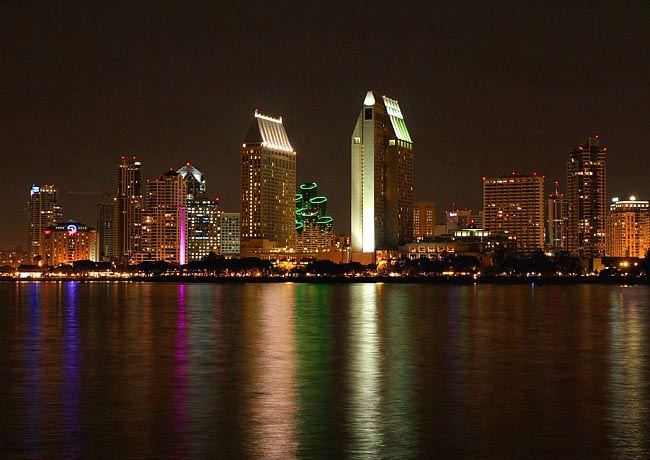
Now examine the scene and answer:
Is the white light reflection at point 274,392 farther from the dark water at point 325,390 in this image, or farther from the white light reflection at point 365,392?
the white light reflection at point 365,392

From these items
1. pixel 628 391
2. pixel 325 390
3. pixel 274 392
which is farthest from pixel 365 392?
pixel 628 391

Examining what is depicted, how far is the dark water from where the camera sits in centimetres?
2766

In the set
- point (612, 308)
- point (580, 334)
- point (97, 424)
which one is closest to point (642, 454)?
point (97, 424)

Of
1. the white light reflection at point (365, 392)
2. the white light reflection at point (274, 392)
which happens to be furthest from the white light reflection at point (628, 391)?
the white light reflection at point (274, 392)

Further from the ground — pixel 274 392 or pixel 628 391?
pixel 274 392

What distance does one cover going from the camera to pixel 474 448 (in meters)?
27.0

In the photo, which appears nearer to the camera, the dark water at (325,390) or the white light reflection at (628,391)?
the dark water at (325,390)

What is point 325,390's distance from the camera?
37.9 metres

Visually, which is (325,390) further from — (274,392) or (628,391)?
(628,391)

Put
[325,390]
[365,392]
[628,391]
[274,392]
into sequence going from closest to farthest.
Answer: [274,392] < [365,392] < [325,390] < [628,391]

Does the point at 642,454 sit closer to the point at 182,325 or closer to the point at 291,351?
the point at 291,351

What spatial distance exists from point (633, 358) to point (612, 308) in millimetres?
54026

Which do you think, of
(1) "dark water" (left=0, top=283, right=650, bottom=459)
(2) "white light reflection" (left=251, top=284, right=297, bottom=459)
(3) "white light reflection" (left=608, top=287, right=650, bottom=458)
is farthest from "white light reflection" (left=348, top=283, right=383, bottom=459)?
(3) "white light reflection" (left=608, top=287, right=650, bottom=458)

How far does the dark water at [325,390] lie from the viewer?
90.7 ft
